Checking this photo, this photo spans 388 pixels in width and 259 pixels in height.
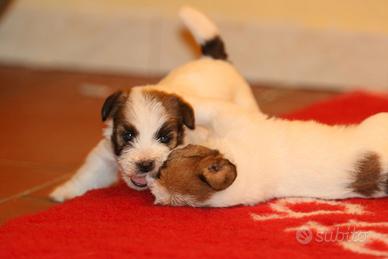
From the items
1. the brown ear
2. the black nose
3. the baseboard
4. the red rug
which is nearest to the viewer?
the red rug

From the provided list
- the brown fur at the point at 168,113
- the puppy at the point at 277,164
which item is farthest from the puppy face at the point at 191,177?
the brown fur at the point at 168,113

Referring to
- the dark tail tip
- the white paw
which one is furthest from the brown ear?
the dark tail tip

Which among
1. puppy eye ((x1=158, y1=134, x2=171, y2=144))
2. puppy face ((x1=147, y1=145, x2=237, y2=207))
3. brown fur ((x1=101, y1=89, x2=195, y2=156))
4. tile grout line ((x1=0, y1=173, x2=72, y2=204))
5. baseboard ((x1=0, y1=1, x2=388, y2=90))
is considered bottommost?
tile grout line ((x1=0, y1=173, x2=72, y2=204))

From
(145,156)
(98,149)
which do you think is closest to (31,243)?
(145,156)

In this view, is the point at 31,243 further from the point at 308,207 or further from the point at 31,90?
the point at 31,90

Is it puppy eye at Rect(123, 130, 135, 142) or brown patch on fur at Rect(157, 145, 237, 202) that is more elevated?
puppy eye at Rect(123, 130, 135, 142)

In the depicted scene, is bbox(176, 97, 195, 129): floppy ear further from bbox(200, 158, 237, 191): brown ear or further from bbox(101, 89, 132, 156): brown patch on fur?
bbox(200, 158, 237, 191): brown ear

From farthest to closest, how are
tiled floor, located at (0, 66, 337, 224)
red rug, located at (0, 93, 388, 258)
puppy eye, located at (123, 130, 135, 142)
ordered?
tiled floor, located at (0, 66, 337, 224) < puppy eye, located at (123, 130, 135, 142) < red rug, located at (0, 93, 388, 258)
